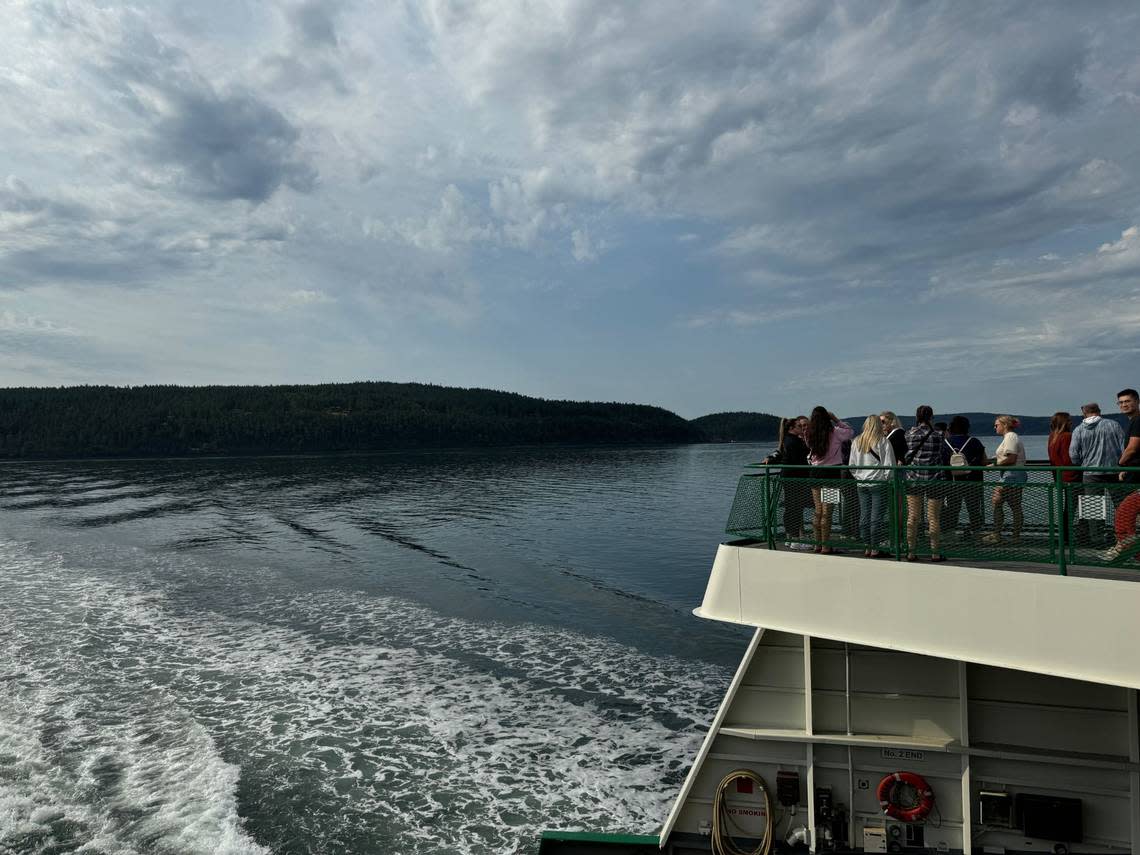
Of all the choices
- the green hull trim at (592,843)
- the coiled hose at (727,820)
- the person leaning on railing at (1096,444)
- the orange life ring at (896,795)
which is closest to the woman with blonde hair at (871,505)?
the person leaning on railing at (1096,444)

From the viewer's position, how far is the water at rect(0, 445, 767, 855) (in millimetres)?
10789

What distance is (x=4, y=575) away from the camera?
2805cm

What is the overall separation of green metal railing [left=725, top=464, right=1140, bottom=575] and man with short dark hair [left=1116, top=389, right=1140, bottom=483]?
28 centimetres

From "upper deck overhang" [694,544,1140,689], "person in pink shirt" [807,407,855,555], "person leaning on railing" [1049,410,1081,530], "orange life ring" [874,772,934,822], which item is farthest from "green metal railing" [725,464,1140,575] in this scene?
"orange life ring" [874,772,934,822]

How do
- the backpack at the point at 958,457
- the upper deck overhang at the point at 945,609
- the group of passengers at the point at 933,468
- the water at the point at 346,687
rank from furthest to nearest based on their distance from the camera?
1. the water at the point at 346,687
2. the backpack at the point at 958,457
3. the group of passengers at the point at 933,468
4. the upper deck overhang at the point at 945,609

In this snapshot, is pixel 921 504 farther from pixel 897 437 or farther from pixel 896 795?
pixel 896 795

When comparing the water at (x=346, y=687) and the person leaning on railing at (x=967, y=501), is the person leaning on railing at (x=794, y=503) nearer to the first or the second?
the person leaning on railing at (x=967, y=501)

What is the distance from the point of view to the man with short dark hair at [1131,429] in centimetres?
725

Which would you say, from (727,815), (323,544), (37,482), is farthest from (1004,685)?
(37,482)

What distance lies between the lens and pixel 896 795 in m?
7.67

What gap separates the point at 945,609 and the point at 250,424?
171388mm

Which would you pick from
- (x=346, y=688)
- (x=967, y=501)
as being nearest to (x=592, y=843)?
(x=967, y=501)

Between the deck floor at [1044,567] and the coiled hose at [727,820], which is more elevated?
the deck floor at [1044,567]

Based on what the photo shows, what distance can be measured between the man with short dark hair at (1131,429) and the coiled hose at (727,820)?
491 centimetres
